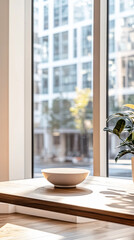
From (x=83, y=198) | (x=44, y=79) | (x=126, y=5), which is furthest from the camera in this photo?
(x=44, y=79)

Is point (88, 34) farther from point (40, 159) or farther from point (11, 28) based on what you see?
point (40, 159)

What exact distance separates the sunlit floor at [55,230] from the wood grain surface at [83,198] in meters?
0.91

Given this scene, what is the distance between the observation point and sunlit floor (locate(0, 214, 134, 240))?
2.74 metres

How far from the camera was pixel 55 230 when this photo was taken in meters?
2.96

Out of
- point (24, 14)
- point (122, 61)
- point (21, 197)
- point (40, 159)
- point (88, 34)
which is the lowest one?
point (40, 159)

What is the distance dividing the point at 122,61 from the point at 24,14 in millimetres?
1175

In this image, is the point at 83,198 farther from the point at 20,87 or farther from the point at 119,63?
the point at 20,87

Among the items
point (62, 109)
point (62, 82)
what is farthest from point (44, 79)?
point (62, 109)

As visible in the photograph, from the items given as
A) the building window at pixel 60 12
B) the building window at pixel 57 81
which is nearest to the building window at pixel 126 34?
the building window at pixel 60 12

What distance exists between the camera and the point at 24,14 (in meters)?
3.82

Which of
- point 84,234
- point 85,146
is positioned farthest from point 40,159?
point 84,234

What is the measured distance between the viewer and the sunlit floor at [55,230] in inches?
108

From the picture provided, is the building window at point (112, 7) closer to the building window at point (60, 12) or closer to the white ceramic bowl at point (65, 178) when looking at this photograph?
the building window at point (60, 12)

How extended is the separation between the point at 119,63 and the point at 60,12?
1.40m
